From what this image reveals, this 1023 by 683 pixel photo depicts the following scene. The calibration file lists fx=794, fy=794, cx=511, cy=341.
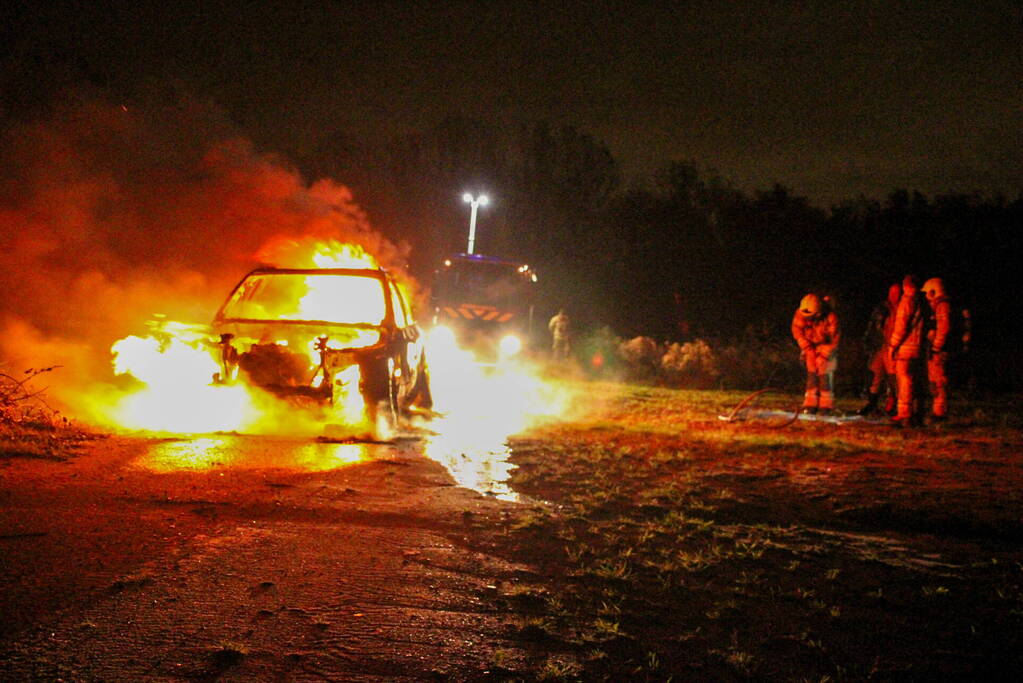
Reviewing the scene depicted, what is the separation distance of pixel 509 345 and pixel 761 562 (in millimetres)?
13825

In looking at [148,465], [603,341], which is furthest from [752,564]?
[603,341]

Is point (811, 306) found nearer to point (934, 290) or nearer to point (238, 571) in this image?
point (934, 290)

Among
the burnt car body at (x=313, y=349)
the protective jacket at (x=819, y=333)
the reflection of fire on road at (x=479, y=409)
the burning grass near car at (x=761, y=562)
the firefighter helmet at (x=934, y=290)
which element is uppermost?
the firefighter helmet at (x=934, y=290)

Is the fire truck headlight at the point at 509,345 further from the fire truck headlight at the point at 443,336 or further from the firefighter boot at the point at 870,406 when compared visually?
the firefighter boot at the point at 870,406

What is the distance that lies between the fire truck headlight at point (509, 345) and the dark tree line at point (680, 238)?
24.2 feet

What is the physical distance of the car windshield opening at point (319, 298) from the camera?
890 cm

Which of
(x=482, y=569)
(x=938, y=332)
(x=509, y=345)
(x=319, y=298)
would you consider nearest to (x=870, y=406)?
(x=938, y=332)

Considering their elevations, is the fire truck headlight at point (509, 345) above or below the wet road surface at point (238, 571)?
above

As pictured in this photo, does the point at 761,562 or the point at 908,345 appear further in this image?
the point at 908,345

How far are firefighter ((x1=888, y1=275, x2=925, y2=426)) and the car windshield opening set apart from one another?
665cm

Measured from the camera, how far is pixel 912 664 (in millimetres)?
3396

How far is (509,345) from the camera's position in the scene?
18.4 metres

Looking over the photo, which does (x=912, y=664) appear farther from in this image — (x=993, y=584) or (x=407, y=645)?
(x=407, y=645)

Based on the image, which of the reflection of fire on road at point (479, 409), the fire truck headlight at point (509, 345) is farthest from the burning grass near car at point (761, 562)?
the fire truck headlight at point (509, 345)
